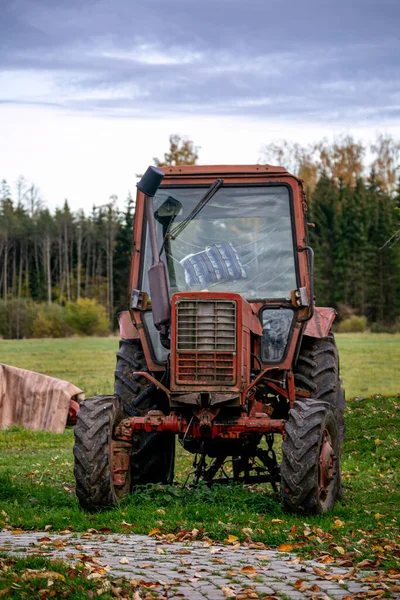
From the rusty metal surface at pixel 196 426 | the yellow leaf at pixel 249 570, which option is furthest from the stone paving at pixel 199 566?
the rusty metal surface at pixel 196 426

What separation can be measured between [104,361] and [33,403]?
20.1m

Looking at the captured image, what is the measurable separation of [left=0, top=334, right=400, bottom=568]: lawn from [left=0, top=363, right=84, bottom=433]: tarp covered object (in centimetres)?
181

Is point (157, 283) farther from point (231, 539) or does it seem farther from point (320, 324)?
point (231, 539)

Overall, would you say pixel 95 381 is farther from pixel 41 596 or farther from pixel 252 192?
pixel 41 596

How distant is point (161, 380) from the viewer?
9.55 meters

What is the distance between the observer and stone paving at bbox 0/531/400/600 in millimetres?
5758

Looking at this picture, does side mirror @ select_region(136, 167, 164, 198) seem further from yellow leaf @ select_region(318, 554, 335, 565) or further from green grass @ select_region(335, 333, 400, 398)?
green grass @ select_region(335, 333, 400, 398)

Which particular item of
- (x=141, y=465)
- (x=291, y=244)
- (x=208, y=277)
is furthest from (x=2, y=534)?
(x=291, y=244)

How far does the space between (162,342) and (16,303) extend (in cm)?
4998

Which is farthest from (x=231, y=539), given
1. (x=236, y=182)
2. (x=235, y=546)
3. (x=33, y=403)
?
(x=33, y=403)

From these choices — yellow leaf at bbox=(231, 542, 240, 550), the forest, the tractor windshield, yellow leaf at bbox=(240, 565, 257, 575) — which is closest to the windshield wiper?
the tractor windshield

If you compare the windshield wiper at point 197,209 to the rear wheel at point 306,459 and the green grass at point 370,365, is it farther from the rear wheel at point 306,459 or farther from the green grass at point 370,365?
the green grass at point 370,365

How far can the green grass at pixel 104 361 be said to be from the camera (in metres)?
29.4

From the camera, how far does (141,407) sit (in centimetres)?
967
